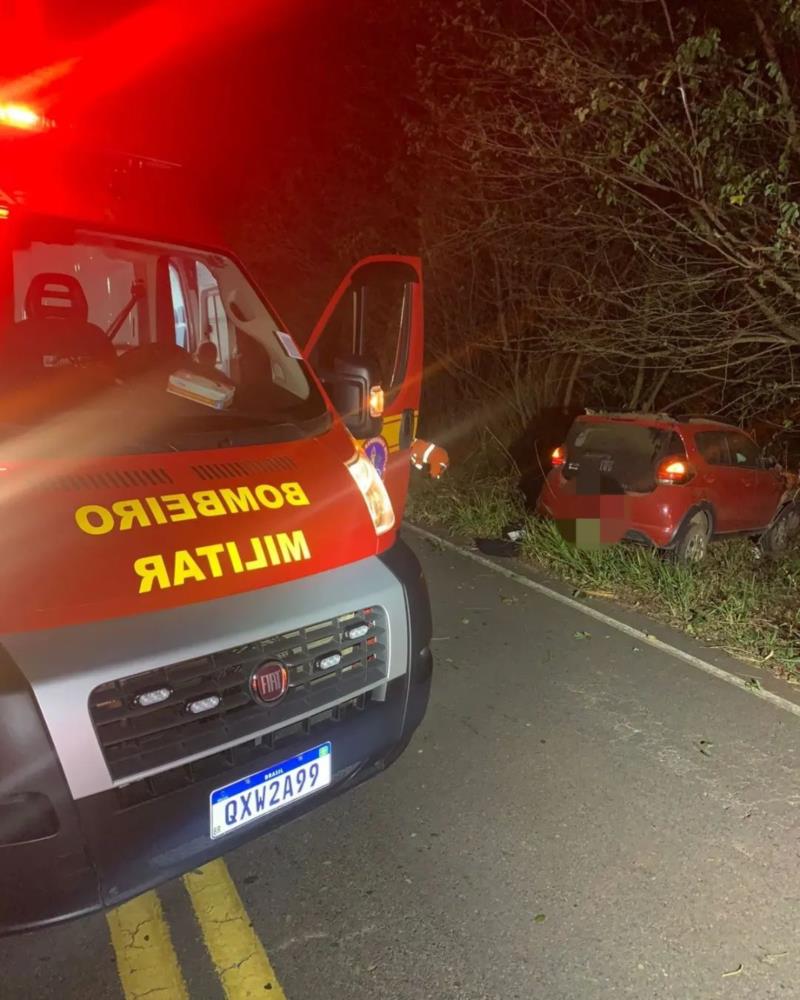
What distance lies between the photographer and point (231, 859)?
2.90 metres

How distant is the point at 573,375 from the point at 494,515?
13.6 ft

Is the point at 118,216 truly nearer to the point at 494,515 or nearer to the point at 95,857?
the point at 95,857

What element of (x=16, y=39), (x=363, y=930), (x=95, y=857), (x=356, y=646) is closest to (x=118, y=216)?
(x=16, y=39)

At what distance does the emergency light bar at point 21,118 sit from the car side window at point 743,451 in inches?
248

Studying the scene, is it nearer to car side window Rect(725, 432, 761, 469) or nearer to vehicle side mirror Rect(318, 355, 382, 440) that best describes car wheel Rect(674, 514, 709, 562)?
car side window Rect(725, 432, 761, 469)

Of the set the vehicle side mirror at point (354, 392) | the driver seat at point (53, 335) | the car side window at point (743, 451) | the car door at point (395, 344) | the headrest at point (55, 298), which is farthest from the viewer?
the car side window at point (743, 451)

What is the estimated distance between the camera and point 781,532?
27.5 ft

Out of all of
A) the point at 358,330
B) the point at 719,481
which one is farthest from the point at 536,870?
the point at 719,481

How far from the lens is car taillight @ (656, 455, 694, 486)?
6.50m

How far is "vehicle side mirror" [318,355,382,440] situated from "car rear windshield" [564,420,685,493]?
11.7 ft

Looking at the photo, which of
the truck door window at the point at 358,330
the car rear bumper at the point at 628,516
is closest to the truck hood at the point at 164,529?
the truck door window at the point at 358,330

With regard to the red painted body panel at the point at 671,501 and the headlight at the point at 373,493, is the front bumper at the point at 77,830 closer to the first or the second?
the headlight at the point at 373,493

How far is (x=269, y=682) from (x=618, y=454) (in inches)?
200

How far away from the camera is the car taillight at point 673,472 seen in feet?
21.3
